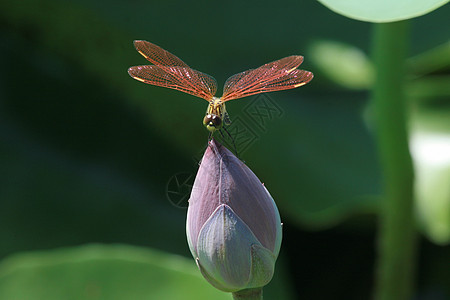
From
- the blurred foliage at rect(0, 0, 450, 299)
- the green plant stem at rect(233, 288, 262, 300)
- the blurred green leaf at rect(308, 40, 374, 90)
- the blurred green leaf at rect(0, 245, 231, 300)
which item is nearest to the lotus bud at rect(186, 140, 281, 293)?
the green plant stem at rect(233, 288, 262, 300)

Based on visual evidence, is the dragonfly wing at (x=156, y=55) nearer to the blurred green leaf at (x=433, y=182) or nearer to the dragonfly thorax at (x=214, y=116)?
the dragonfly thorax at (x=214, y=116)

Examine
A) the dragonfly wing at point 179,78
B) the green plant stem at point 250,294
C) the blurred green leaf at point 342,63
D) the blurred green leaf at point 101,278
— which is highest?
the blurred green leaf at point 342,63

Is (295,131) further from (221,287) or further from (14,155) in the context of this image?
(221,287)

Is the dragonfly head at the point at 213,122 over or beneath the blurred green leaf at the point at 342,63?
beneath

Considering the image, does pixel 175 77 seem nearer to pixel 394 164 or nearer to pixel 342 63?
pixel 394 164

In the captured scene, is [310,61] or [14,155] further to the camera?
[310,61]

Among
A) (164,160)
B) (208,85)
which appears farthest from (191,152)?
(208,85)

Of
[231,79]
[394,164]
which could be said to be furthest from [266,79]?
[394,164]

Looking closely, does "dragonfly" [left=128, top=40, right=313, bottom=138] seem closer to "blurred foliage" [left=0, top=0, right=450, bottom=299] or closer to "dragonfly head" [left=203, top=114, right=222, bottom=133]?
"dragonfly head" [left=203, top=114, right=222, bottom=133]

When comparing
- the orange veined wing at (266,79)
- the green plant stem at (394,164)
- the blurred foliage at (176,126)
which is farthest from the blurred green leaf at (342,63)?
the orange veined wing at (266,79)
